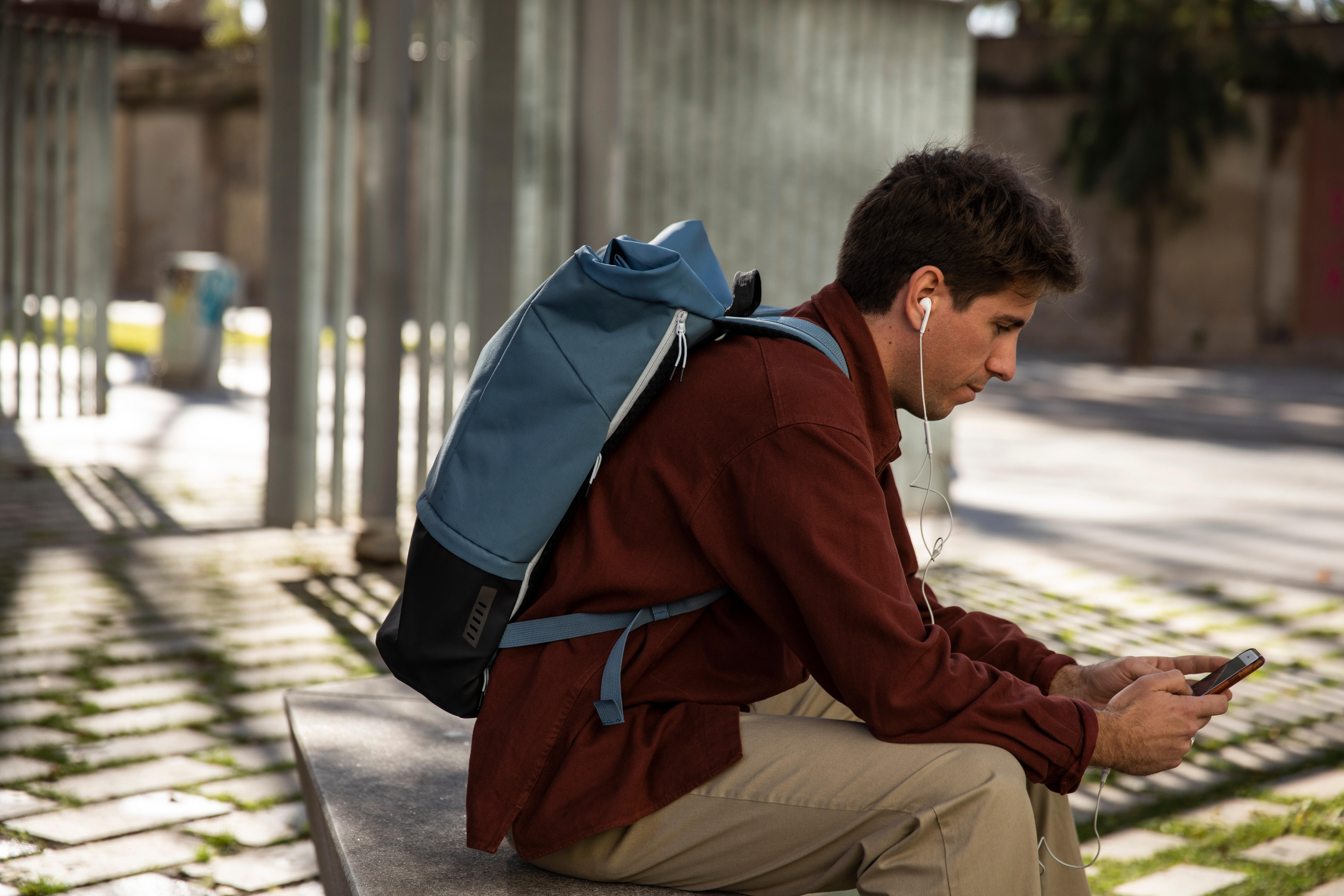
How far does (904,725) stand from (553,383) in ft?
2.53

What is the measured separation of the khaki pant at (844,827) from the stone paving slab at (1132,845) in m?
1.20

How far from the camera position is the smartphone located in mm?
2393

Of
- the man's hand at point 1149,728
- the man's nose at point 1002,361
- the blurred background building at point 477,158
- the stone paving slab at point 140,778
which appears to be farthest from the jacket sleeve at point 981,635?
the stone paving slab at point 140,778

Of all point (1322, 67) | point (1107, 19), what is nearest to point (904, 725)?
point (1107, 19)

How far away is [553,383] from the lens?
7.39 ft

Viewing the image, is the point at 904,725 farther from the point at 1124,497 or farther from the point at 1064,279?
the point at 1124,497

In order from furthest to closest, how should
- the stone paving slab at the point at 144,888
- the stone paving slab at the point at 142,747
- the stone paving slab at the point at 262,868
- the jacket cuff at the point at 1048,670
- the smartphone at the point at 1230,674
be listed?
the stone paving slab at the point at 142,747
the stone paving slab at the point at 262,868
the stone paving slab at the point at 144,888
the jacket cuff at the point at 1048,670
the smartphone at the point at 1230,674

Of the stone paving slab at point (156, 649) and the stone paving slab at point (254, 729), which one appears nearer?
the stone paving slab at point (254, 729)

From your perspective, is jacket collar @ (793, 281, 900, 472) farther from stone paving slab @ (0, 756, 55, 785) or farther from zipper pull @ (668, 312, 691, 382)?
stone paving slab @ (0, 756, 55, 785)

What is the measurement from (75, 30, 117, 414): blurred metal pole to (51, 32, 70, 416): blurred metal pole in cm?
12

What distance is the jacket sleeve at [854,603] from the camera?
2180 mm

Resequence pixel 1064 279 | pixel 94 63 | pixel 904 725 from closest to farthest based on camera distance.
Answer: pixel 904 725 < pixel 1064 279 < pixel 94 63

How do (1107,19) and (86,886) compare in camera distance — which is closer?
(86,886)

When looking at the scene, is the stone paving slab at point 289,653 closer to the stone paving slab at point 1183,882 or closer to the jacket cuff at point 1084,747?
the stone paving slab at point 1183,882
